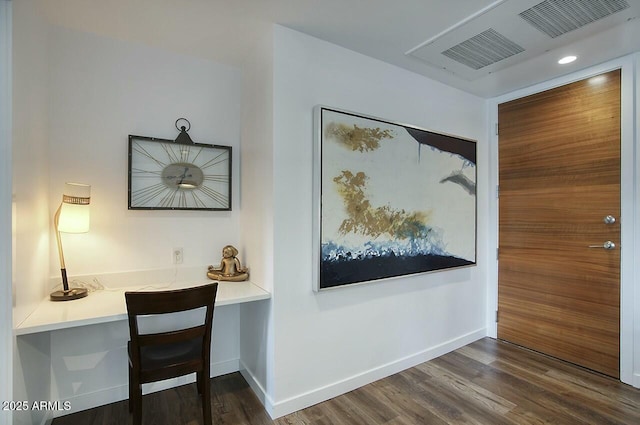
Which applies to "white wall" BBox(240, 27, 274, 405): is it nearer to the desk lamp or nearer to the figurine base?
the figurine base

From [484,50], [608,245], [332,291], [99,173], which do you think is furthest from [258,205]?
[608,245]

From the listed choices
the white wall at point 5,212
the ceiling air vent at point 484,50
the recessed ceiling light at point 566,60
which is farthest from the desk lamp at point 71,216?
the recessed ceiling light at point 566,60

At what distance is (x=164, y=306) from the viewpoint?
1.60 meters

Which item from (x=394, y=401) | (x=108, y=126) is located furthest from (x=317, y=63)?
(x=394, y=401)

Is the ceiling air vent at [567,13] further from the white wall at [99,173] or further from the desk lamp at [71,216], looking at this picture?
the desk lamp at [71,216]

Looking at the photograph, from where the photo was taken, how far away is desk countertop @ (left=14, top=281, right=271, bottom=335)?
150 cm

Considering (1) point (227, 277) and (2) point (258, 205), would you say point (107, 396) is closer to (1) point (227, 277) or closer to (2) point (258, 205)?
(1) point (227, 277)

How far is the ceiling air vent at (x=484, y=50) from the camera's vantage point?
A: 2068 millimetres

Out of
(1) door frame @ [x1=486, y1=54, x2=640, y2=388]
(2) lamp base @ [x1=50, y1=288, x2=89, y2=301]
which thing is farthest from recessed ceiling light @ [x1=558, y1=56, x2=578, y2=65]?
(2) lamp base @ [x1=50, y1=288, x2=89, y2=301]

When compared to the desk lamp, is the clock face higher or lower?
higher

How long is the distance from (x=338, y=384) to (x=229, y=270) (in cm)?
113

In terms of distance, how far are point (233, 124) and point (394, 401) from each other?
2396 mm

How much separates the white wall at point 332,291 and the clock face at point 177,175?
724 millimetres

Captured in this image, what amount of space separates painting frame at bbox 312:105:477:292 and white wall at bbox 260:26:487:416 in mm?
101
